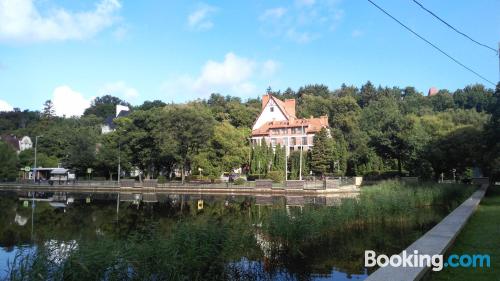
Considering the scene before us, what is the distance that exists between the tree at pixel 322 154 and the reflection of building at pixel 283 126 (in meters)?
4.18

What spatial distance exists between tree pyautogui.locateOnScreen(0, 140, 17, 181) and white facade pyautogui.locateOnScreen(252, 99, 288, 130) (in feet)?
126

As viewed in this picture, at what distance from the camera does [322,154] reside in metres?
59.3

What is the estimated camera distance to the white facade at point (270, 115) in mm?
75812

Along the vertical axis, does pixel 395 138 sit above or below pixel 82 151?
above

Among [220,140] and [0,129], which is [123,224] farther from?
[0,129]

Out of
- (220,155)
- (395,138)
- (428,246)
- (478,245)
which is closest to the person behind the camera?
(428,246)

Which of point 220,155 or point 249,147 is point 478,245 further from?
point 249,147

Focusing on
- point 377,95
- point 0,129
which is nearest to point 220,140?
point 377,95

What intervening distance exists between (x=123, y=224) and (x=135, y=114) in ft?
122

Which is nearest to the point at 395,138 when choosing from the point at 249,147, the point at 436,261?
the point at 249,147

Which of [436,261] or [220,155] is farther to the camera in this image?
[220,155]

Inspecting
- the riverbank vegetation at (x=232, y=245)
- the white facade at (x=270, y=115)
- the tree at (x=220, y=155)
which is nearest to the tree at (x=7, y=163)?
the tree at (x=220, y=155)

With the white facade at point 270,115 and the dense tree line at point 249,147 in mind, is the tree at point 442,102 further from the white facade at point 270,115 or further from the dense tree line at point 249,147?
the white facade at point 270,115

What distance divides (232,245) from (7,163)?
2290 inches
